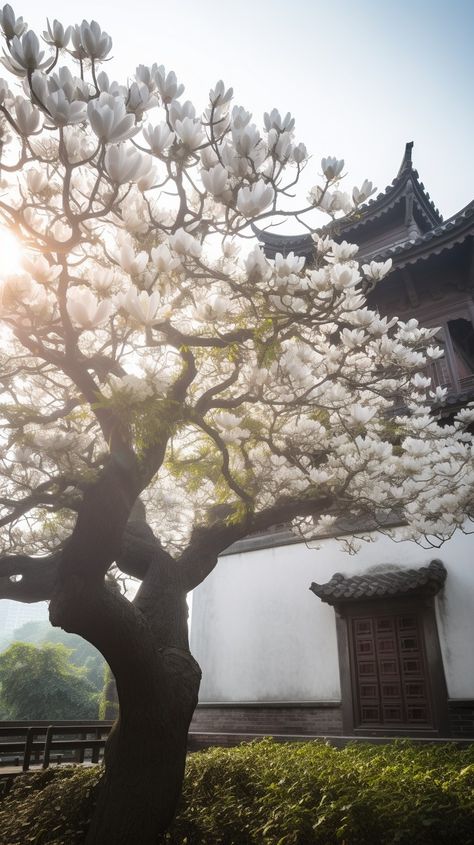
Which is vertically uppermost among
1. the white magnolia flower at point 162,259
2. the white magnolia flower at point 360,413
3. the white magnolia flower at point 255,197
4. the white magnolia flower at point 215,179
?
the white magnolia flower at point 215,179

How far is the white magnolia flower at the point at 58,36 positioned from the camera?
217cm

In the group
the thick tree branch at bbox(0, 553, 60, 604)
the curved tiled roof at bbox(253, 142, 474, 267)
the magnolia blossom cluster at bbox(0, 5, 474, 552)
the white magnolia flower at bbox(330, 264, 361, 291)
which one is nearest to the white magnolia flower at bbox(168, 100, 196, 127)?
the magnolia blossom cluster at bbox(0, 5, 474, 552)

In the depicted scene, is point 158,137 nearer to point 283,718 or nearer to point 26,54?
point 26,54

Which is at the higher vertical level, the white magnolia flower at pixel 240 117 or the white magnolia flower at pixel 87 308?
the white magnolia flower at pixel 240 117

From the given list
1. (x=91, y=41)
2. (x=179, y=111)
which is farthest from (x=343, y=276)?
(x=91, y=41)

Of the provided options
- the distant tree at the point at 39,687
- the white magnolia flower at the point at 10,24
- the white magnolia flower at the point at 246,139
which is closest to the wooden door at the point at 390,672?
the white magnolia flower at the point at 246,139

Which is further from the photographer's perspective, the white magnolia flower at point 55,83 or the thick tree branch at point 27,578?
the thick tree branch at point 27,578

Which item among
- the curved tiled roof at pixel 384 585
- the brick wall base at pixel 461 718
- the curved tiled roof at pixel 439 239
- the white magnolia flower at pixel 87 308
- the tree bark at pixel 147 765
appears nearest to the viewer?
the white magnolia flower at pixel 87 308

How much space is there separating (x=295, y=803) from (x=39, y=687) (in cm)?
1962

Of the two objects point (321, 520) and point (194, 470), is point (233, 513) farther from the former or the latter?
point (321, 520)

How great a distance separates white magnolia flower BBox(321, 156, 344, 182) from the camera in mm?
2885

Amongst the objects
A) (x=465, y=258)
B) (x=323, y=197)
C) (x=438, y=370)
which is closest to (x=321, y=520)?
(x=323, y=197)

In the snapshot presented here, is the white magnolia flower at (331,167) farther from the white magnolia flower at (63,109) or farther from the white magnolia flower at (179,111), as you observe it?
the white magnolia flower at (63,109)

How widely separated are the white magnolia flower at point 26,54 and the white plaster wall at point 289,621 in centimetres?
876
